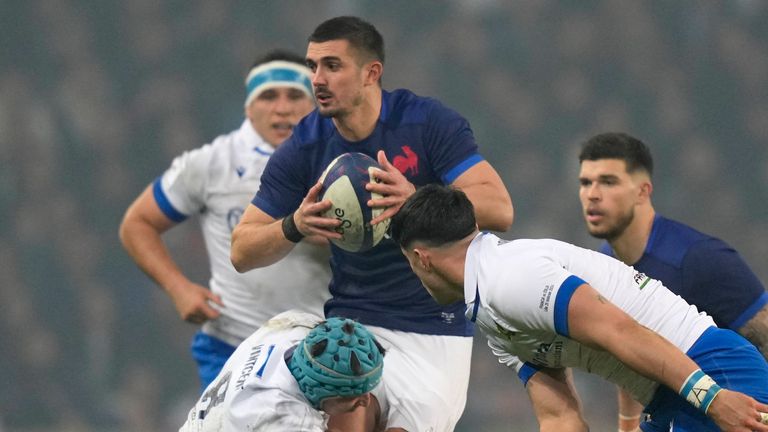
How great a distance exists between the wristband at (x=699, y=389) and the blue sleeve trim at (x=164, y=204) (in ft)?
11.5

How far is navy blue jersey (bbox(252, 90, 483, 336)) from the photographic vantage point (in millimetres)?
4766

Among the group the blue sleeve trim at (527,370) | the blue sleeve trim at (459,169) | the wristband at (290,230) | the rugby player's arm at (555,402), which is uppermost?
the blue sleeve trim at (459,169)

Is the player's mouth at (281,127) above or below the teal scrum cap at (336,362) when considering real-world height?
above

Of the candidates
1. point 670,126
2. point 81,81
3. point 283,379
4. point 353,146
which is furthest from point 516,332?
point 81,81

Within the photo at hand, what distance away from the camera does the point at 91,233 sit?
923cm

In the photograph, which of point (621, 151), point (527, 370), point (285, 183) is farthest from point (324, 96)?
point (621, 151)

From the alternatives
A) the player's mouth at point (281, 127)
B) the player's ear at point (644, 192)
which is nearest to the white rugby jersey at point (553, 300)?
the player's ear at point (644, 192)

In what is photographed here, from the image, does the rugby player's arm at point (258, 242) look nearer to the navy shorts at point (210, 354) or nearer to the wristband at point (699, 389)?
the navy shorts at point (210, 354)

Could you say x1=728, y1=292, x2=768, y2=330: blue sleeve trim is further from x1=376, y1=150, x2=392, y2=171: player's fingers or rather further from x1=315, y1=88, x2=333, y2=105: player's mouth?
x1=315, y1=88, x2=333, y2=105: player's mouth

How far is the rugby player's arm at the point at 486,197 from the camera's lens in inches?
182

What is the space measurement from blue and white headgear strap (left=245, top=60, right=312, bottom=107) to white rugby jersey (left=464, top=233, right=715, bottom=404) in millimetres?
2602

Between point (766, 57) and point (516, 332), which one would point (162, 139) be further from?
point (516, 332)

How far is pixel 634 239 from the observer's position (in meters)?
5.41

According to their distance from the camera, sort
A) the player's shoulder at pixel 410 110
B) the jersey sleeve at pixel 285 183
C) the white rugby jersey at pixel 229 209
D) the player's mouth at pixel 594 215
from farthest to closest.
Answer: the white rugby jersey at pixel 229 209 → the player's mouth at pixel 594 215 → the jersey sleeve at pixel 285 183 → the player's shoulder at pixel 410 110
